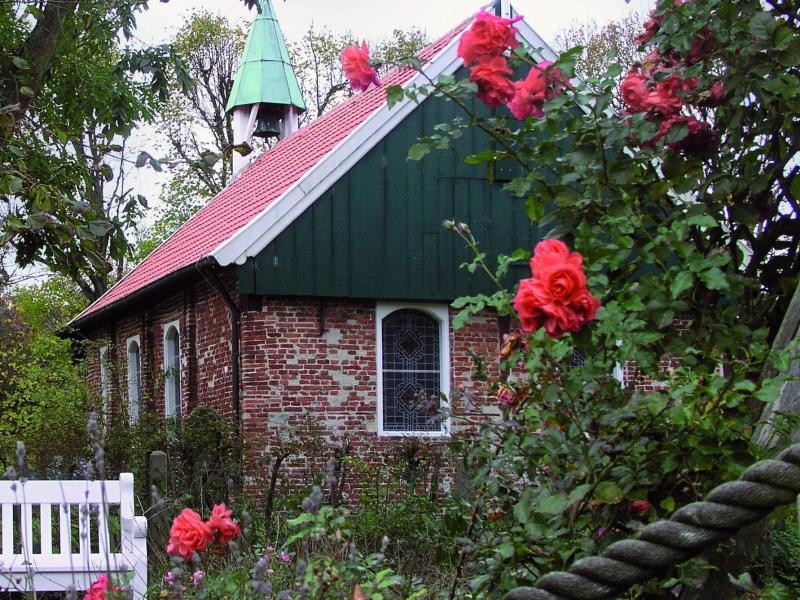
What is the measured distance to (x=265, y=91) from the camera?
80.5 ft

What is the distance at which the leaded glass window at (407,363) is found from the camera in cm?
1655

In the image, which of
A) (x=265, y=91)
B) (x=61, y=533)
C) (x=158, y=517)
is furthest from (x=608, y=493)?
(x=265, y=91)

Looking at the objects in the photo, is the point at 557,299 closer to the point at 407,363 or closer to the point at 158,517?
the point at 158,517

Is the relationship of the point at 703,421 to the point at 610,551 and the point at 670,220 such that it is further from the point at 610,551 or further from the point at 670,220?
the point at 610,551

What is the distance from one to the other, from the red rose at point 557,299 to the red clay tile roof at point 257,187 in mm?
12899

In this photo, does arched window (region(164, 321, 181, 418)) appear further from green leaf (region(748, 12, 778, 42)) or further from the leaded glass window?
green leaf (region(748, 12, 778, 42))

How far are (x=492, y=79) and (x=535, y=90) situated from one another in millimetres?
188

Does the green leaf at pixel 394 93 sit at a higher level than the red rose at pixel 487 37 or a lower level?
lower

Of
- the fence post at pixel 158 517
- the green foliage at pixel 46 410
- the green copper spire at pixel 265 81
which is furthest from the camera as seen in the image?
the green copper spire at pixel 265 81

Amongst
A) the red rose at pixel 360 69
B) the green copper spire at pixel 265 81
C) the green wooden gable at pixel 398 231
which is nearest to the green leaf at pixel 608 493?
the red rose at pixel 360 69

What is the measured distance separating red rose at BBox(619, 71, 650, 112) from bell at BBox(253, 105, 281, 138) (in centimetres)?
2143

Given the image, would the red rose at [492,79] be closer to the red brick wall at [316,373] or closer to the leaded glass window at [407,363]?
the red brick wall at [316,373]

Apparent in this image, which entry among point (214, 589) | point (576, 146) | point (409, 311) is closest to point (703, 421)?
point (576, 146)

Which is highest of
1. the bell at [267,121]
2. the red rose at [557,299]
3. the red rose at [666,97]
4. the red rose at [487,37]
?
the bell at [267,121]
